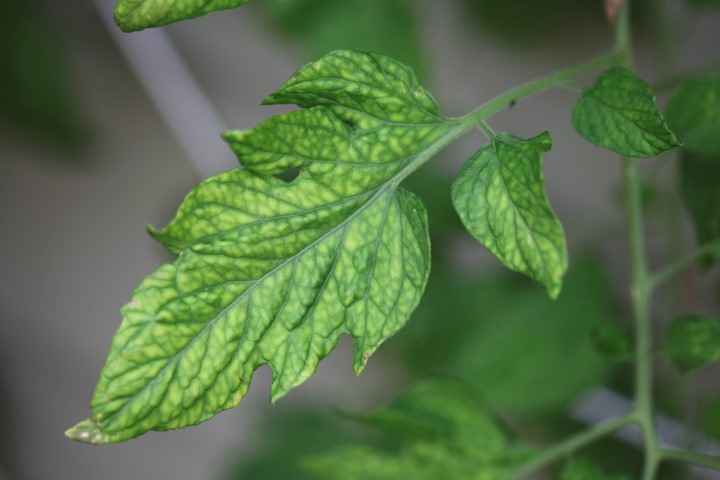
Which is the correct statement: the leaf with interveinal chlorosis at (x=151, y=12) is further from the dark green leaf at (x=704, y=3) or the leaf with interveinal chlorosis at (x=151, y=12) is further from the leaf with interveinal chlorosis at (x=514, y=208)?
the dark green leaf at (x=704, y=3)

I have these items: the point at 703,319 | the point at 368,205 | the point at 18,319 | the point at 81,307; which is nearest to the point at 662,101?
the point at 703,319

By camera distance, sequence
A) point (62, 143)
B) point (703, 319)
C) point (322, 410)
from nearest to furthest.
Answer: point (703, 319) < point (322, 410) < point (62, 143)

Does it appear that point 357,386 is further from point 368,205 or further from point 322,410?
point 368,205

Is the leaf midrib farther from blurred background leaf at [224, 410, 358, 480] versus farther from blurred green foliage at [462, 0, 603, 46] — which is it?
blurred background leaf at [224, 410, 358, 480]

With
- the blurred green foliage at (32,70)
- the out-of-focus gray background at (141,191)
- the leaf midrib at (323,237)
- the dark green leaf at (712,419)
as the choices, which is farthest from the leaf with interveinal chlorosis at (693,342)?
the blurred green foliage at (32,70)

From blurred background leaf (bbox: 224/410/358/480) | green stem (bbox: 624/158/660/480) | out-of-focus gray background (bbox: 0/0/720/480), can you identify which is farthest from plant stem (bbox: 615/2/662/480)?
blurred background leaf (bbox: 224/410/358/480)
